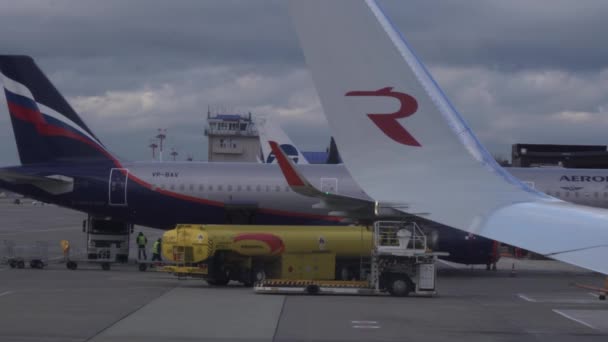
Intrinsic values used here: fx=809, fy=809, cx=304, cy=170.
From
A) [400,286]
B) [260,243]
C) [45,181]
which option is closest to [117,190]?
[45,181]

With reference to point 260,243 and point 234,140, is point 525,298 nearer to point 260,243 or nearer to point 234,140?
point 260,243

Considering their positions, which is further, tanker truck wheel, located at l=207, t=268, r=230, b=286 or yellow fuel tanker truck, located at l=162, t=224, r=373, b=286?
tanker truck wheel, located at l=207, t=268, r=230, b=286

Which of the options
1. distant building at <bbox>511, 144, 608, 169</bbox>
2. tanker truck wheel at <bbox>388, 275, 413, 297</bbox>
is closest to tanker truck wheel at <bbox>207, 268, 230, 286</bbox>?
tanker truck wheel at <bbox>388, 275, 413, 297</bbox>

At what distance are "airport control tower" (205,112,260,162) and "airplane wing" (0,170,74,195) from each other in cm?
8395

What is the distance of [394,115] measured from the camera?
21.2ft

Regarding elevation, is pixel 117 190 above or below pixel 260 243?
above

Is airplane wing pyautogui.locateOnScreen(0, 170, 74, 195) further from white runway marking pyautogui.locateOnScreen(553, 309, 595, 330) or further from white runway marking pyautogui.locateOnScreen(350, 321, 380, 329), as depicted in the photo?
white runway marking pyautogui.locateOnScreen(553, 309, 595, 330)

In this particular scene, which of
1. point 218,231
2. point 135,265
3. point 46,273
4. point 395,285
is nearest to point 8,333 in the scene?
point 218,231

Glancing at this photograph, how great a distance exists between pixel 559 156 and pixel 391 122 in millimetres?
59412

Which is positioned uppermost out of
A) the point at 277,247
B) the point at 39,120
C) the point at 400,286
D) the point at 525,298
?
the point at 39,120

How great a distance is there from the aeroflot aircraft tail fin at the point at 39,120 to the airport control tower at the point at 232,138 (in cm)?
8317

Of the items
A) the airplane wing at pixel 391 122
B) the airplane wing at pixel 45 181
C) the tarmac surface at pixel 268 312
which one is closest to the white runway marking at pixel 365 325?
the tarmac surface at pixel 268 312

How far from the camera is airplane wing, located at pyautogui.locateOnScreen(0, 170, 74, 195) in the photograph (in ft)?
104

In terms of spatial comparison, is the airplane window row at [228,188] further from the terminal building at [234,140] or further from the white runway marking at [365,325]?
the terminal building at [234,140]
